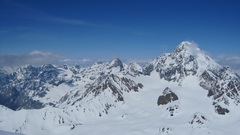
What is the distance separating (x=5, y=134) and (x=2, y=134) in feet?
0.98

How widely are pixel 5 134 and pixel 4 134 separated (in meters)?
0.11

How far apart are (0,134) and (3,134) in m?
0.31

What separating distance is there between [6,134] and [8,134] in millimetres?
210

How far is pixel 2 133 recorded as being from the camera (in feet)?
96.4

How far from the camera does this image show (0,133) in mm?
29203

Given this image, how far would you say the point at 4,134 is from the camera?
95.6 ft

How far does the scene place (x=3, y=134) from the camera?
1145 inches

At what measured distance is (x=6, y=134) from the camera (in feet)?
95.7

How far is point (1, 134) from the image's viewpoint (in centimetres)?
2894

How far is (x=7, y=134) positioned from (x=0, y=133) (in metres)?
0.79

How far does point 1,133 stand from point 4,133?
1.08 feet

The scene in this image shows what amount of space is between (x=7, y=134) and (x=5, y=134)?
0.21m

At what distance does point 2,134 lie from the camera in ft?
95.1

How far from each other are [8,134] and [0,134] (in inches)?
31.3
